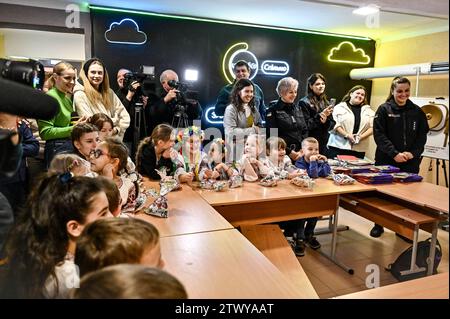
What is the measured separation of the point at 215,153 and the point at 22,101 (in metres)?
1.88

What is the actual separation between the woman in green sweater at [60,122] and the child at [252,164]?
1.07m

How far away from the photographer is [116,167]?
Result: 5.57ft

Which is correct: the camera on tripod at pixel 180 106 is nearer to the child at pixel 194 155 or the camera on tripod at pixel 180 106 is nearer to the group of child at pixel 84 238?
the child at pixel 194 155

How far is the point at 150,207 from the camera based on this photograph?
1613 millimetres

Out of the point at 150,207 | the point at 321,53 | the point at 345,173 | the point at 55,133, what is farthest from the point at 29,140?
the point at 321,53

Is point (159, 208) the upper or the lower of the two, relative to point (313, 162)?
lower

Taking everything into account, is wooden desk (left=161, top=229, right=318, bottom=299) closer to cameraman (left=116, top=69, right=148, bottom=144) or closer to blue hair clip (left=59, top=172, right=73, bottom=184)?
blue hair clip (left=59, top=172, right=73, bottom=184)

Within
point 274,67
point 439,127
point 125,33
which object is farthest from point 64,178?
point 274,67

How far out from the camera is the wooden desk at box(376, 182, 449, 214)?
1956mm

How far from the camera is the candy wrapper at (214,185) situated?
208 centimetres

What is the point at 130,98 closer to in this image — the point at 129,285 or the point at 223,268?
the point at 223,268

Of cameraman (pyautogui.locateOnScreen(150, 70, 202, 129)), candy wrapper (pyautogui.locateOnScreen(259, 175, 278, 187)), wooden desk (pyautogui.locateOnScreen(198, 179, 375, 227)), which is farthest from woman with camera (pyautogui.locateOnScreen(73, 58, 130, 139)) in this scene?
candy wrapper (pyautogui.locateOnScreen(259, 175, 278, 187))

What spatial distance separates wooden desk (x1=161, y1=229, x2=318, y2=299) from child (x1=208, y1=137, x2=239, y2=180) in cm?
85

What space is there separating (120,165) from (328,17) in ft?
10.4
